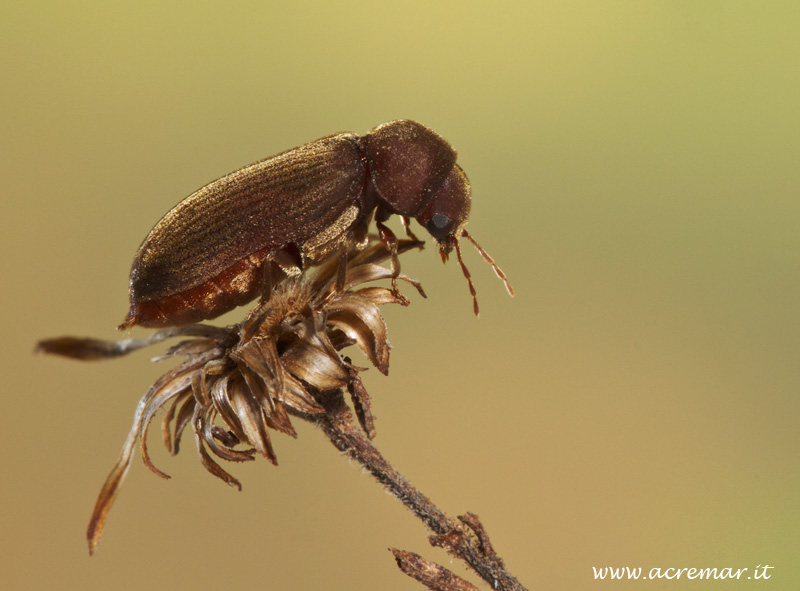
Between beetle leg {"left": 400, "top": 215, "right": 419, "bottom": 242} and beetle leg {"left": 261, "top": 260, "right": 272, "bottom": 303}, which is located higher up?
beetle leg {"left": 400, "top": 215, "right": 419, "bottom": 242}

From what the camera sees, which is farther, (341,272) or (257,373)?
(341,272)

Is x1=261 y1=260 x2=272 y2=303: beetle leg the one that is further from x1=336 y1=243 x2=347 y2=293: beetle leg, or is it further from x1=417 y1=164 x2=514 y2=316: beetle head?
x1=417 y1=164 x2=514 y2=316: beetle head

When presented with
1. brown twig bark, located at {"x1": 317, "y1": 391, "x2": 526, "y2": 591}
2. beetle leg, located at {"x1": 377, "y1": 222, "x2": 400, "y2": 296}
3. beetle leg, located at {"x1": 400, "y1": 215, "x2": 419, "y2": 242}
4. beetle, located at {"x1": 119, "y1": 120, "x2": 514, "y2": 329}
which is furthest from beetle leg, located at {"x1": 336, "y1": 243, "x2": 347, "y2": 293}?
beetle leg, located at {"x1": 400, "y1": 215, "x2": 419, "y2": 242}

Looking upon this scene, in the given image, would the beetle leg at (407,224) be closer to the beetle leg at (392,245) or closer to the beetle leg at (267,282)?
the beetle leg at (392,245)

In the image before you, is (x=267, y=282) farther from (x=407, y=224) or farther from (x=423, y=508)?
(x=423, y=508)

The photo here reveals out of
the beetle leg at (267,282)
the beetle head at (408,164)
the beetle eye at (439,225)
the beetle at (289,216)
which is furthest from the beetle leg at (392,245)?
the beetle leg at (267,282)

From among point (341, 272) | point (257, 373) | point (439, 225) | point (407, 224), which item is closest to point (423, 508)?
point (257, 373)
